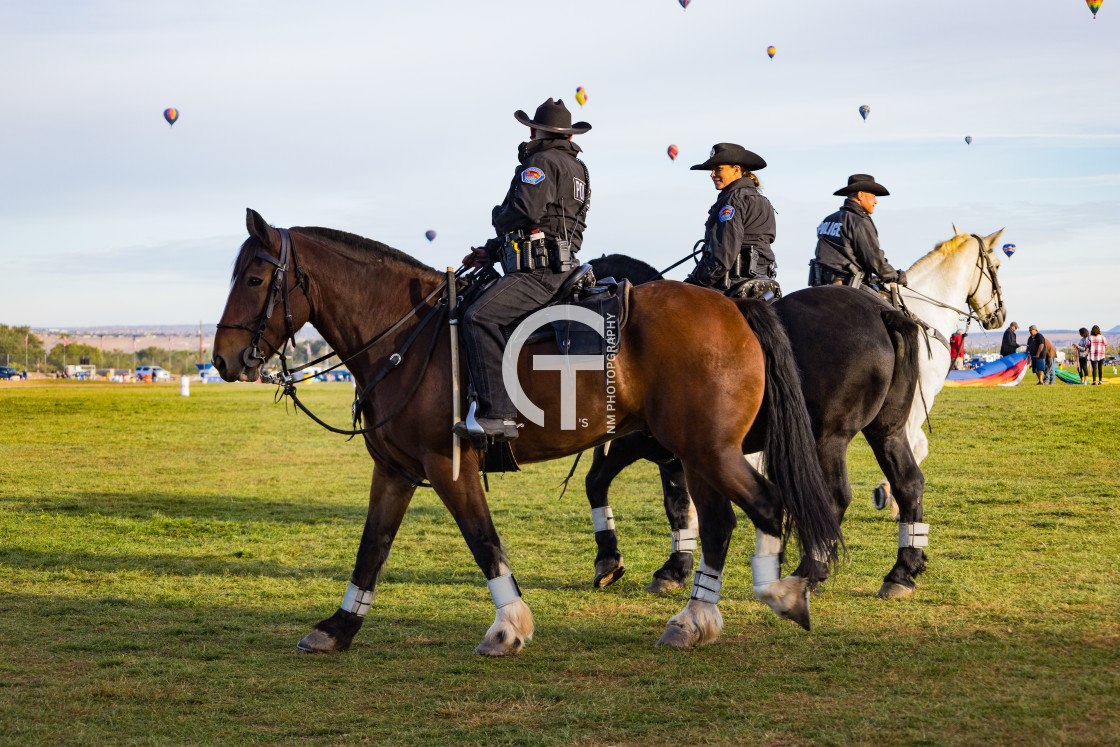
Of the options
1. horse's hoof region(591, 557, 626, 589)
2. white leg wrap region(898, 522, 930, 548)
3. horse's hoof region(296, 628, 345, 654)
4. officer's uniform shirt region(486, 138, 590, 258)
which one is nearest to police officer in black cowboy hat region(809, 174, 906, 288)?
white leg wrap region(898, 522, 930, 548)

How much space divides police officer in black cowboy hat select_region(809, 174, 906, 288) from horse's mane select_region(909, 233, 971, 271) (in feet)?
3.44

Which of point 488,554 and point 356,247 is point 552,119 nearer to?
point 356,247

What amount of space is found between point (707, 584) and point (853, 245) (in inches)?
157

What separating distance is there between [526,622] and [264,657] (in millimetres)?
1581

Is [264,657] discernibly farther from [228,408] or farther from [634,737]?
[228,408]

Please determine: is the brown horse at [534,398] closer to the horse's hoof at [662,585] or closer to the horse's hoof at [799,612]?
the horse's hoof at [799,612]

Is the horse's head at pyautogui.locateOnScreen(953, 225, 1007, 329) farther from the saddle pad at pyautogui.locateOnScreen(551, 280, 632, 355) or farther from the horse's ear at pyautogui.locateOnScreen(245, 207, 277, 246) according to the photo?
the horse's ear at pyautogui.locateOnScreen(245, 207, 277, 246)

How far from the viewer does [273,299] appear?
6508mm

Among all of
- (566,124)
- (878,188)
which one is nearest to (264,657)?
(566,124)

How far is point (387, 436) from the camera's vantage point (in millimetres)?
6535

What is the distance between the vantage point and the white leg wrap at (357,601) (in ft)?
21.8

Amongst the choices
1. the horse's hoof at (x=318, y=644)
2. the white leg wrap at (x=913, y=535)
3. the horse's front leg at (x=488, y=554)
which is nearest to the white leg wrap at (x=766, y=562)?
the horse's front leg at (x=488, y=554)

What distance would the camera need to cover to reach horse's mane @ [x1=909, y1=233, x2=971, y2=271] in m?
10.3

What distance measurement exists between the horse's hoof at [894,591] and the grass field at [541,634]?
0.33 ft
